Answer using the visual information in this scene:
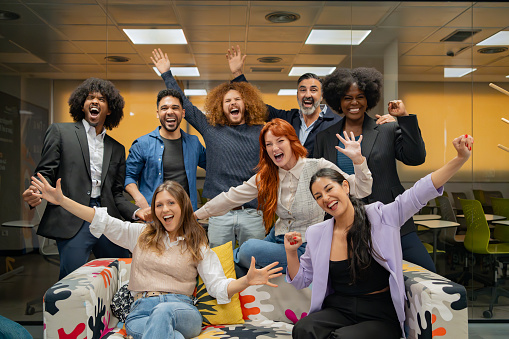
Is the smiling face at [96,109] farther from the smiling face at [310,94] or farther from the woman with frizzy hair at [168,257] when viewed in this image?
the smiling face at [310,94]

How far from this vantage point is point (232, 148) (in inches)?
129

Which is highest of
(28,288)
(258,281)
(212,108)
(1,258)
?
(212,108)

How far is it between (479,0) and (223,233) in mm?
3493

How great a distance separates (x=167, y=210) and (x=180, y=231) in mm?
163

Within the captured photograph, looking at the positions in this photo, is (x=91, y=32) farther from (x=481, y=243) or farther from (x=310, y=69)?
(x=481, y=243)

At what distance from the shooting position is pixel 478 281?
4492 mm

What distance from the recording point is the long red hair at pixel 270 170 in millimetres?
2778

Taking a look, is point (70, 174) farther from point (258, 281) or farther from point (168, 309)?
point (258, 281)

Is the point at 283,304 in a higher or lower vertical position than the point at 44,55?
lower

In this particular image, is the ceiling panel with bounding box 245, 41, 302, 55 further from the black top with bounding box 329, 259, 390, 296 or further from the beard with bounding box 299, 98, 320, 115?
the black top with bounding box 329, 259, 390, 296

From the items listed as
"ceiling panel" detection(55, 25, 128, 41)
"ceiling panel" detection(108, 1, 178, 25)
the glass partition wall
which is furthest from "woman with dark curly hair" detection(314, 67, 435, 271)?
"ceiling panel" detection(55, 25, 128, 41)

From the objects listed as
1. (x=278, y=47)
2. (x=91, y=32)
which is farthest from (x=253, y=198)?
(x=91, y=32)

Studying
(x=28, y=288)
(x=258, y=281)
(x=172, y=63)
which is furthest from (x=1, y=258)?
(x=258, y=281)

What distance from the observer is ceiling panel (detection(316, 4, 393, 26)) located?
14.7 ft
